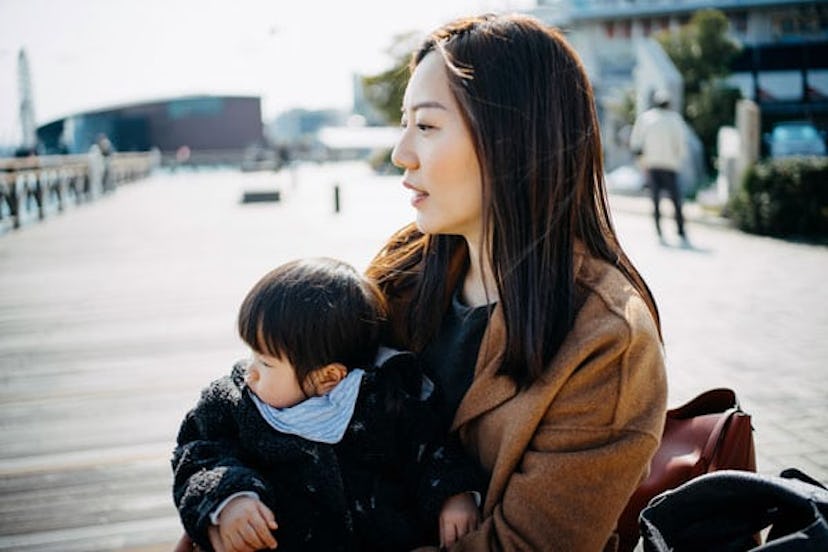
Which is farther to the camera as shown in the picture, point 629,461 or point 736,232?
point 736,232

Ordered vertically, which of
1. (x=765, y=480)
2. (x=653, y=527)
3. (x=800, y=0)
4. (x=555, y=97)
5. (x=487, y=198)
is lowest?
(x=653, y=527)

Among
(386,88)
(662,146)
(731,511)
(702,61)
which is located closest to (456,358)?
(731,511)

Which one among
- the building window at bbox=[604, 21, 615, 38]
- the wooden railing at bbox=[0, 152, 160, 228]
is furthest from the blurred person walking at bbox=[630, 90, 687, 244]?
the building window at bbox=[604, 21, 615, 38]

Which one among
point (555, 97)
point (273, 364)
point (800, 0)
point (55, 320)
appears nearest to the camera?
point (555, 97)

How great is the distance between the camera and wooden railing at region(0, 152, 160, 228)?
583 inches

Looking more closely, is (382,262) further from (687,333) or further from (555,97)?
(687,333)

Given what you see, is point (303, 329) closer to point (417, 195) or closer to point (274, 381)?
point (274, 381)

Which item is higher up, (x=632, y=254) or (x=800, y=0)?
(x=800, y=0)

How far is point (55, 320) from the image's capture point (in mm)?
6578

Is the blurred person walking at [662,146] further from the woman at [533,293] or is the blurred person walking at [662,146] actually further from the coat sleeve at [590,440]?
the coat sleeve at [590,440]

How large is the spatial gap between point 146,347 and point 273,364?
167 inches

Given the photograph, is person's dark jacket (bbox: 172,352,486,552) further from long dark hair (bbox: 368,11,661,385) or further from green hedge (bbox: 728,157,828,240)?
green hedge (bbox: 728,157,828,240)

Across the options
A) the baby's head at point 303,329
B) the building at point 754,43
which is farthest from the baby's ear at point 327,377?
the building at point 754,43

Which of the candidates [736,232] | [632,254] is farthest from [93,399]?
[736,232]
